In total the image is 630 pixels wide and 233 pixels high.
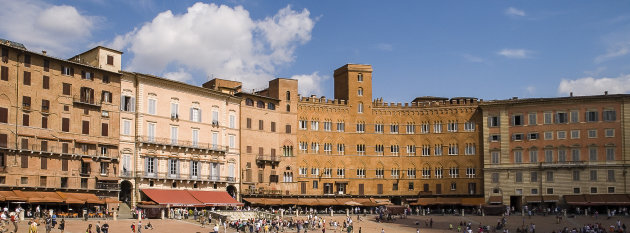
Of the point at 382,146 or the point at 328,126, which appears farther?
the point at 382,146

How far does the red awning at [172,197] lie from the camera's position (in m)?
75.9

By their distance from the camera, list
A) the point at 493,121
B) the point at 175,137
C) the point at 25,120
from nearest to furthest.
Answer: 1. the point at 25,120
2. the point at 175,137
3. the point at 493,121

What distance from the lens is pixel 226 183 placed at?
87.2m

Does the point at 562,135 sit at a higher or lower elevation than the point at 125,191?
higher

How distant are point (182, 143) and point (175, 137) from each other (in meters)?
1.08

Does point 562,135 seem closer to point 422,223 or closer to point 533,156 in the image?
point 533,156

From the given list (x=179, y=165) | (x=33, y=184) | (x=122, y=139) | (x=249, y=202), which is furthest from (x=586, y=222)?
(x=33, y=184)

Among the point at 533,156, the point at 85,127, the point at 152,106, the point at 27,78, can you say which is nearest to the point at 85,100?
the point at 85,127

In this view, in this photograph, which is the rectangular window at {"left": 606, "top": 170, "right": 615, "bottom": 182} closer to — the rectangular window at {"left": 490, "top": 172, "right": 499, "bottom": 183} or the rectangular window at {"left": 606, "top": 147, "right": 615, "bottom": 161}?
the rectangular window at {"left": 606, "top": 147, "right": 615, "bottom": 161}

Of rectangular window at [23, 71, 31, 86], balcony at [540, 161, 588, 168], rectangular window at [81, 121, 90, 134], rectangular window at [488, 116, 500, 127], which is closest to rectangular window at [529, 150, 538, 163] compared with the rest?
balcony at [540, 161, 588, 168]

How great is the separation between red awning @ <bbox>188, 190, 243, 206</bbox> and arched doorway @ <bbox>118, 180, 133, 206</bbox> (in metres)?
7.57

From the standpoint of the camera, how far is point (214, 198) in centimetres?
8281

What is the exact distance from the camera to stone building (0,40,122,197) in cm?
6606

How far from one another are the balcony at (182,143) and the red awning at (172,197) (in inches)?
205
